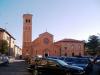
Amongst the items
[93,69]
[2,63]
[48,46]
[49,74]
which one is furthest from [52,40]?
[93,69]

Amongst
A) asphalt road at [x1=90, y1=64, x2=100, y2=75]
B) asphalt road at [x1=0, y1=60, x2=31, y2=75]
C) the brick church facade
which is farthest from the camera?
the brick church facade

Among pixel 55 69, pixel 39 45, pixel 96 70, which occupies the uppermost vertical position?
pixel 39 45

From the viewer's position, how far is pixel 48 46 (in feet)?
377

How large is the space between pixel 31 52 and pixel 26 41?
15.4ft

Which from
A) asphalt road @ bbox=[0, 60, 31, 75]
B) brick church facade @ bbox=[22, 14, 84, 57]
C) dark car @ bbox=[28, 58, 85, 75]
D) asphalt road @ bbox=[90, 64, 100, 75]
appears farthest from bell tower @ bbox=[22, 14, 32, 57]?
asphalt road @ bbox=[90, 64, 100, 75]

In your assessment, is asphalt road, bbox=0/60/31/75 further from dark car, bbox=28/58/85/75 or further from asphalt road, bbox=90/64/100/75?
asphalt road, bbox=90/64/100/75

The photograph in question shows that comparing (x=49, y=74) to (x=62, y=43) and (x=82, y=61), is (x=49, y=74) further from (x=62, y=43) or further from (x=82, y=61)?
(x=62, y=43)

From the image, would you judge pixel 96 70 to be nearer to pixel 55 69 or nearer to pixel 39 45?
pixel 55 69

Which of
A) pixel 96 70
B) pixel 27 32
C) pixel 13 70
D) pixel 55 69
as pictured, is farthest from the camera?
pixel 27 32

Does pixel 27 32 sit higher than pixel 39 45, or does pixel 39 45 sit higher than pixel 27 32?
pixel 27 32

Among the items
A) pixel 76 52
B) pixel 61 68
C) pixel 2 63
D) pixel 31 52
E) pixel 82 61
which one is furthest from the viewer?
pixel 76 52

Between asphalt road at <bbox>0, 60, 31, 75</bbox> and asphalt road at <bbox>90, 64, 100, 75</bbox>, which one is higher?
asphalt road at <bbox>90, 64, 100, 75</bbox>

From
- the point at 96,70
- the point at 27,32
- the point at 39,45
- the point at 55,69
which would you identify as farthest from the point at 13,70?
the point at 27,32

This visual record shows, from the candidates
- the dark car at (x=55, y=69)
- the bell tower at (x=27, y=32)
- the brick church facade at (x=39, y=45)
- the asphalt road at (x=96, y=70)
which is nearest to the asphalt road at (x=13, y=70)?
the dark car at (x=55, y=69)
